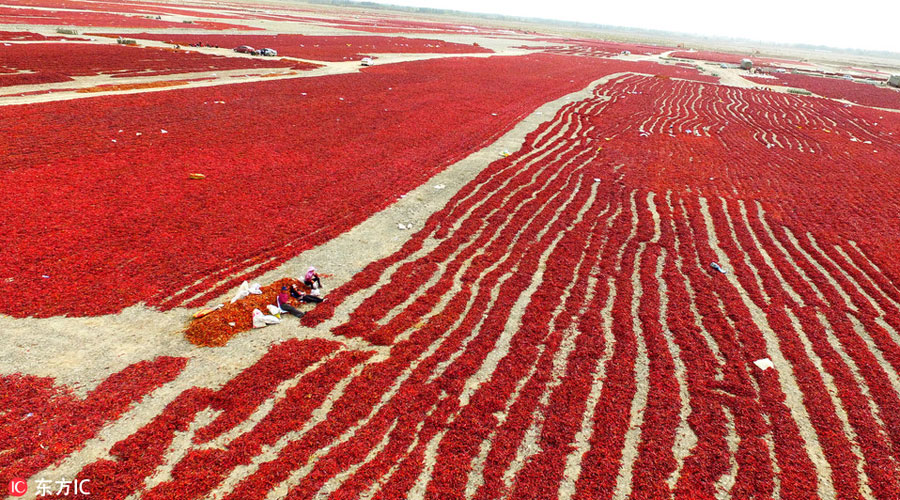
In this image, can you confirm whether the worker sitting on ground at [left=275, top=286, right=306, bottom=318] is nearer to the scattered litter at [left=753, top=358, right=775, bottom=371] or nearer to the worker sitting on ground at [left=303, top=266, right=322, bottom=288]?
the worker sitting on ground at [left=303, top=266, right=322, bottom=288]

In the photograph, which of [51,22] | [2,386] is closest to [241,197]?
[2,386]

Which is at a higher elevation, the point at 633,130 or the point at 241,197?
the point at 633,130

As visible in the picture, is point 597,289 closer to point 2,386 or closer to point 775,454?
point 775,454

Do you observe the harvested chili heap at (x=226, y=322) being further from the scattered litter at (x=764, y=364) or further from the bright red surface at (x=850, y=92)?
the bright red surface at (x=850, y=92)

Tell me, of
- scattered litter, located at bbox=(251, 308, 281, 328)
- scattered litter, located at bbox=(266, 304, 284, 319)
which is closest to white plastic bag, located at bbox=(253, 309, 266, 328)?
scattered litter, located at bbox=(251, 308, 281, 328)

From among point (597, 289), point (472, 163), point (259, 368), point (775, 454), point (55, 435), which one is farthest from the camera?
point (472, 163)

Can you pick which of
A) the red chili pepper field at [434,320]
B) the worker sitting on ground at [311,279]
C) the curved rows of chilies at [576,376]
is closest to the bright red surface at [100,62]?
the red chili pepper field at [434,320]

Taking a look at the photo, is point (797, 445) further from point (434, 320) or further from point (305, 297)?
point (305, 297)
